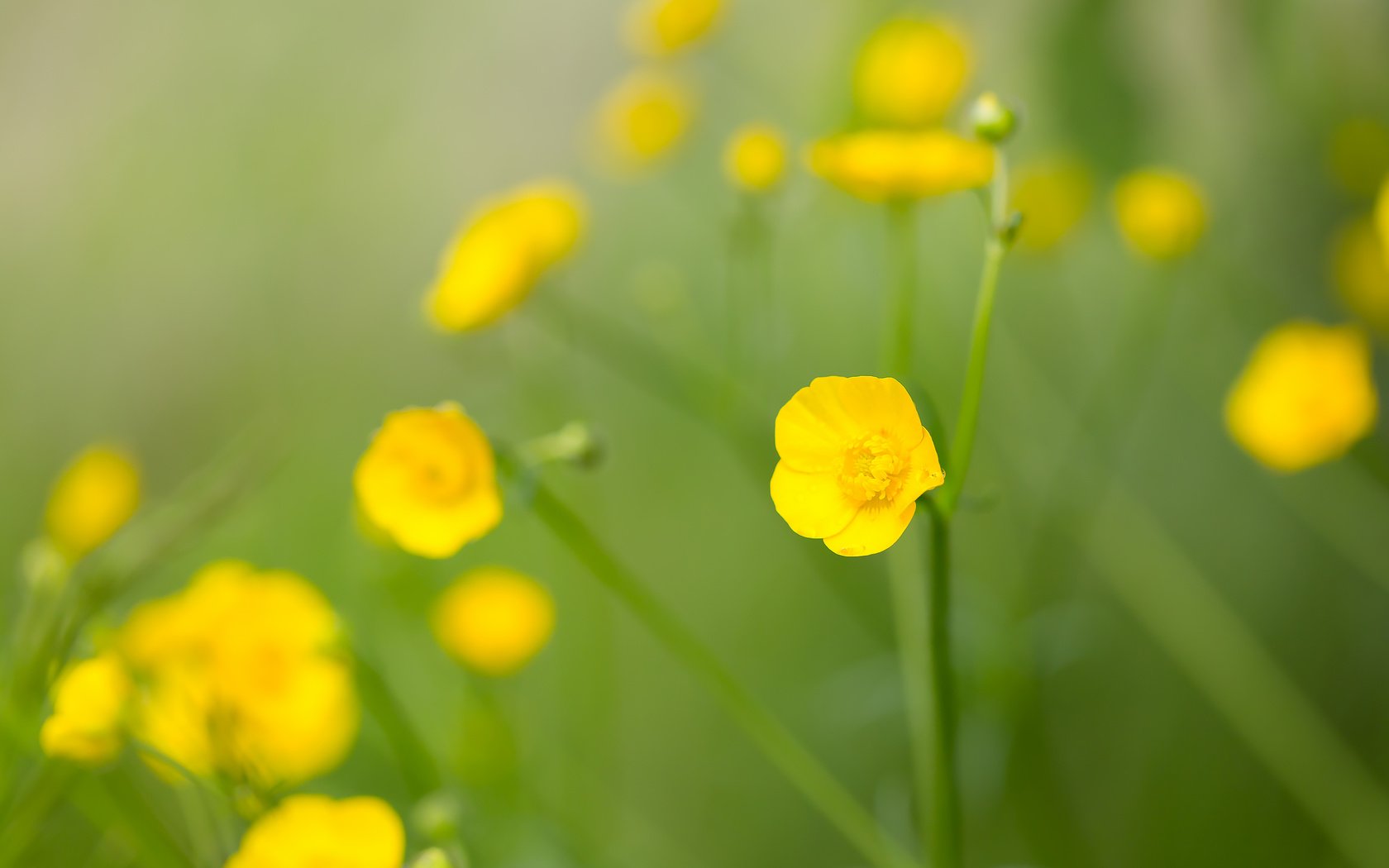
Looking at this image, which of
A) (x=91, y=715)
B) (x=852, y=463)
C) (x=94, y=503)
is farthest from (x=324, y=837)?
(x=94, y=503)

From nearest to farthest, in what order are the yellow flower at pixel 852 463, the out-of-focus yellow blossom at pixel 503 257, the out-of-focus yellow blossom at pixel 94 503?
the yellow flower at pixel 852 463 < the out-of-focus yellow blossom at pixel 503 257 < the out-of-focus yellow blossom at pixel 94 503

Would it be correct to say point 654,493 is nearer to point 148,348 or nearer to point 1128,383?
point 1128,383

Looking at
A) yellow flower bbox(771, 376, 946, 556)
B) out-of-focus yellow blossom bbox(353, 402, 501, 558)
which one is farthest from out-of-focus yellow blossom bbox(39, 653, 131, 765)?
yellow flower bbox(771, 376, 946, 556)

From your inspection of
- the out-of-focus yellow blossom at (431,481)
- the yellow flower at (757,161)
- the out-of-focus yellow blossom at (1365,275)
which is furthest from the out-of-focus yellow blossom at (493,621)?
the out-of-focus yellow blossom at (1365,275)

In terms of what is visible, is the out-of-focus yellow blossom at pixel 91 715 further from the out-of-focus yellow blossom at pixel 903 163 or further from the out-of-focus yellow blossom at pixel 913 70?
the out-of-focus yellow blossom at pixel 913 70

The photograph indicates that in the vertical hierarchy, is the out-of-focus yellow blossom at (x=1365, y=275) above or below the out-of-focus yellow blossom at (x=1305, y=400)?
below

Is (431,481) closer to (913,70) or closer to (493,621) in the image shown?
(493,621)

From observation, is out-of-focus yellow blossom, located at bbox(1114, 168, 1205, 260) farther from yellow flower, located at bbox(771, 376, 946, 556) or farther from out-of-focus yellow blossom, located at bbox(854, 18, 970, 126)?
yellow flower, located at bbox(771, 376, 946, 556)
